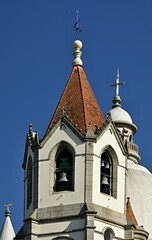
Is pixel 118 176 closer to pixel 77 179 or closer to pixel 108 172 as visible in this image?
pixel 108 172

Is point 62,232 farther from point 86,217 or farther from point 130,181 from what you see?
point 130,181

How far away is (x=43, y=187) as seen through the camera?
230 ft

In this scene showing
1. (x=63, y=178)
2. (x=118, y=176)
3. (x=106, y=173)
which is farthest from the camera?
(x=118, y=176)

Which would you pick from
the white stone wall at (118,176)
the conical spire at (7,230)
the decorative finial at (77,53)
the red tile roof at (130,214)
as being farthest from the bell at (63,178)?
the conical spire at (7,230)

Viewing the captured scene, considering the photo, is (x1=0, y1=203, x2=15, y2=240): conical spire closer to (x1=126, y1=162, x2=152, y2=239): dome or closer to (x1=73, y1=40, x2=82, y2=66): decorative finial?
(x1=126, y1=162, x2=152, y2=239): dome

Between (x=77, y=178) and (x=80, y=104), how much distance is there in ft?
14.8

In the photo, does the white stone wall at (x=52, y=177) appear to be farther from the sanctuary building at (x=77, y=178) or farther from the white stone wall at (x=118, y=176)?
the white stone wall at (x=118, y=176)

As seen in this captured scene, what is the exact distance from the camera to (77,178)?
2736 inches

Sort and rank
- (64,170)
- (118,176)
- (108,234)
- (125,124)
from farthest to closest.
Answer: (125,124) → (118,176) → (64,170) → (108,234)

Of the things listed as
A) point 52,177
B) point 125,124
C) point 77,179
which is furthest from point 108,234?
point 125,124

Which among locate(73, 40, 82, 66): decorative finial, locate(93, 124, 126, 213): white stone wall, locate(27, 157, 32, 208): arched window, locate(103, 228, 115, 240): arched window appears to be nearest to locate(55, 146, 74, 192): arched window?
locate(93, 124, 126, 213): white stone wall

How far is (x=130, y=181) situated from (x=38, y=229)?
37.9 ft

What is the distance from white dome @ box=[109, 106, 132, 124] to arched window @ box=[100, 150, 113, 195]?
12.7m

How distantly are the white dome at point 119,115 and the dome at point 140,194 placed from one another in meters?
3.71
